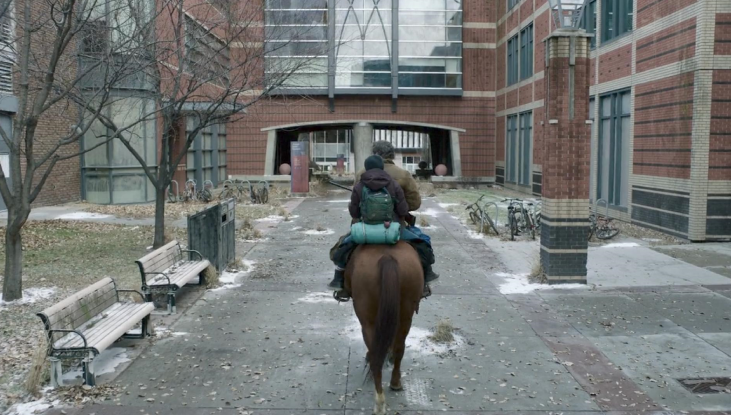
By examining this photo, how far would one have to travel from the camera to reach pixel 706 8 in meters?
15.6

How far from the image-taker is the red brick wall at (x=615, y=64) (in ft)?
65.5

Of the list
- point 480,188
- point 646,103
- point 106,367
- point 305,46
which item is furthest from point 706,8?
point 480,188

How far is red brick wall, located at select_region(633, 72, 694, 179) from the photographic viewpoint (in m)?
16.5

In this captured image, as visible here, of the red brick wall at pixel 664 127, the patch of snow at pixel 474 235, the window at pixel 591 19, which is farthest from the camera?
the window at pixel 591 19

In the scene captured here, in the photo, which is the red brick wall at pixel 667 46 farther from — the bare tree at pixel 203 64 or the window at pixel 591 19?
the bare tree at pixel 203 64

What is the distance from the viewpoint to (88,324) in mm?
7480

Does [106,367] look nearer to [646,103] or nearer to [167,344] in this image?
[167,344]

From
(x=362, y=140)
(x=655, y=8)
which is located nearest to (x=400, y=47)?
(x=362, y=140)

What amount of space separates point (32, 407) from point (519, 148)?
96.4 feet

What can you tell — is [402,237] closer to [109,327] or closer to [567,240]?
[109,327]

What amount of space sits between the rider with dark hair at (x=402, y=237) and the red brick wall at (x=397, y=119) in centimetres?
3072

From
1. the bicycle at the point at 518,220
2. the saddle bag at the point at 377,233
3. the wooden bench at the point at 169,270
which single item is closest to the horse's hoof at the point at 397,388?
the saddle bag at the point at 377,233

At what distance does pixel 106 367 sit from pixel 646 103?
15648 mm

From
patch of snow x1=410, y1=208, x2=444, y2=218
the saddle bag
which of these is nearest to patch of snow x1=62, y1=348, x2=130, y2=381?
the saddle bag
